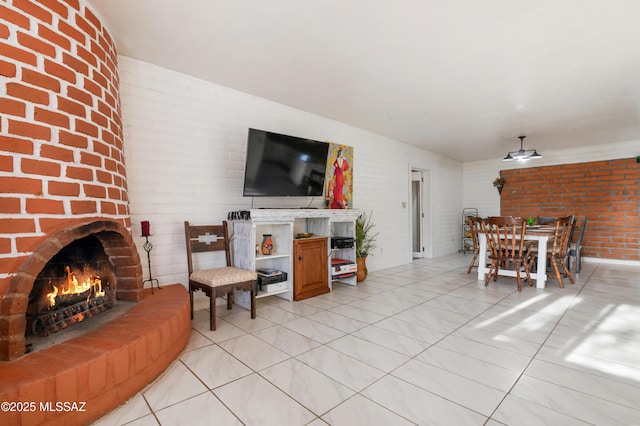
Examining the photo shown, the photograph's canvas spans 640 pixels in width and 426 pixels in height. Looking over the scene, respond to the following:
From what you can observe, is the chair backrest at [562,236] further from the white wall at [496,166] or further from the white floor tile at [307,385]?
the white floor tile at [307,385]

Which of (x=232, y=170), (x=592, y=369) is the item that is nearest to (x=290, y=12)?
(x=232, y=170)

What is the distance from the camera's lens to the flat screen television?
3264mm

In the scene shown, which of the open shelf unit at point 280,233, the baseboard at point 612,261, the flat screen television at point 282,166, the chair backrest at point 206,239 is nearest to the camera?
the chair backrest at point 206,239

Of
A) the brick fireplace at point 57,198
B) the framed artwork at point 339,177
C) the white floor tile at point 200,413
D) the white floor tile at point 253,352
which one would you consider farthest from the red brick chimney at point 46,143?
the framed artwork at point 339,177

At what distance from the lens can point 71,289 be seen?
1.93 metres

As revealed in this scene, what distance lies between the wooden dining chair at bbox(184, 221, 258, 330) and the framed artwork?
1.77m

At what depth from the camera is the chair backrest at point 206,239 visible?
2.96m

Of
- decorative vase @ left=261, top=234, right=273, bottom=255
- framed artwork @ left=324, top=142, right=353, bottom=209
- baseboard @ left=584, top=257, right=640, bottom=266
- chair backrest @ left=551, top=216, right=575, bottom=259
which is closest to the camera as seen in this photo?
decorative vase @ left=261, top=234, right=273, bottom=255

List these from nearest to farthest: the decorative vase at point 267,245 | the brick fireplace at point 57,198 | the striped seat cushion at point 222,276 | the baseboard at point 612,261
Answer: the brick fireplace at point 57,198, the striped seat cushion at point 222,276, the decorative vase at point 267,245, the baseboard at point 612,261

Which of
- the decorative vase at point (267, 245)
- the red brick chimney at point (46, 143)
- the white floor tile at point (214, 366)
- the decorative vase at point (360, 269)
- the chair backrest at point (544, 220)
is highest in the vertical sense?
the red brick chimney at point (46, 143)

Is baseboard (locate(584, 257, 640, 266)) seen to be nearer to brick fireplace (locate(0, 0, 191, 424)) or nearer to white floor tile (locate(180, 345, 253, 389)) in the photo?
white floor tile (locate(180, 345, 253, 389))

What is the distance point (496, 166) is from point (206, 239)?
750 centimetres

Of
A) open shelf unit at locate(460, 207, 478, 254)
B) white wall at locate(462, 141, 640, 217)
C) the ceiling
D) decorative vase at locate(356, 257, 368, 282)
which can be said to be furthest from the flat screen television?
white wall at locate(462, 141, 640, 217)

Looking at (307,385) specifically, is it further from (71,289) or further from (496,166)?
(496,166)
